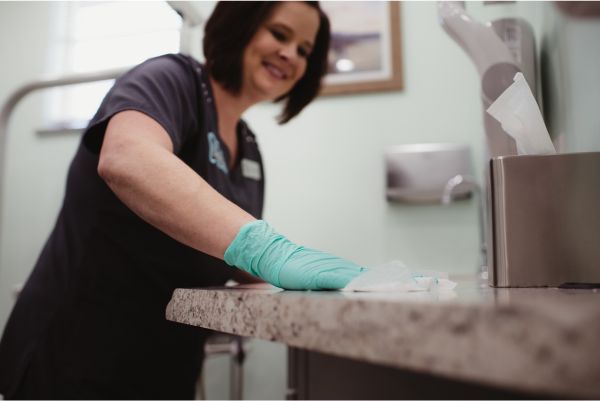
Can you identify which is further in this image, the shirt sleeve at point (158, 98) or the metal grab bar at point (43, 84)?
the metal grab bar at point (43, 84)

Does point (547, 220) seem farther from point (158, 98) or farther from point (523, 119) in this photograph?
point (158, 98)

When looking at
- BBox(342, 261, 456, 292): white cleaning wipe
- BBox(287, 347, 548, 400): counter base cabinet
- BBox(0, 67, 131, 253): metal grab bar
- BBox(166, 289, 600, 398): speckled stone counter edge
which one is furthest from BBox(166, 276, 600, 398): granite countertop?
BBox(0, 67, 131, 253): metal grab bar

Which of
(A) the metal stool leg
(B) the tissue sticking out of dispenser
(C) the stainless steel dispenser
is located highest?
(B) the tissue sticking out of dispenser

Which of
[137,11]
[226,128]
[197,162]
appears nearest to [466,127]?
[226,128]

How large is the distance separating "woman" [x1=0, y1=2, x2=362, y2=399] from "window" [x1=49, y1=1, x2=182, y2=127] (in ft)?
4.24

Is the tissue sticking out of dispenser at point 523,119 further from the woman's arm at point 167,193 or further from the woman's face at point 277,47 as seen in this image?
the woman's face at point 277,47

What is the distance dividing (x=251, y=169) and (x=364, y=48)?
3.22 ft

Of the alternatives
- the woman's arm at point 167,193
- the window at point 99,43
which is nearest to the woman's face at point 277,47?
the woman's arm at point 167,193

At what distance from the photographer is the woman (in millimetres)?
542

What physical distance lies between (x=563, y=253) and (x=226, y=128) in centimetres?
80

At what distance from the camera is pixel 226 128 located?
3.62 ft

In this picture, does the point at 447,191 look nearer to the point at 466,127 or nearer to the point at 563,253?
the point at 466,127

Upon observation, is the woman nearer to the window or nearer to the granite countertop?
the granite countertop

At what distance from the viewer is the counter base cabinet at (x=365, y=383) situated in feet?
1.41
